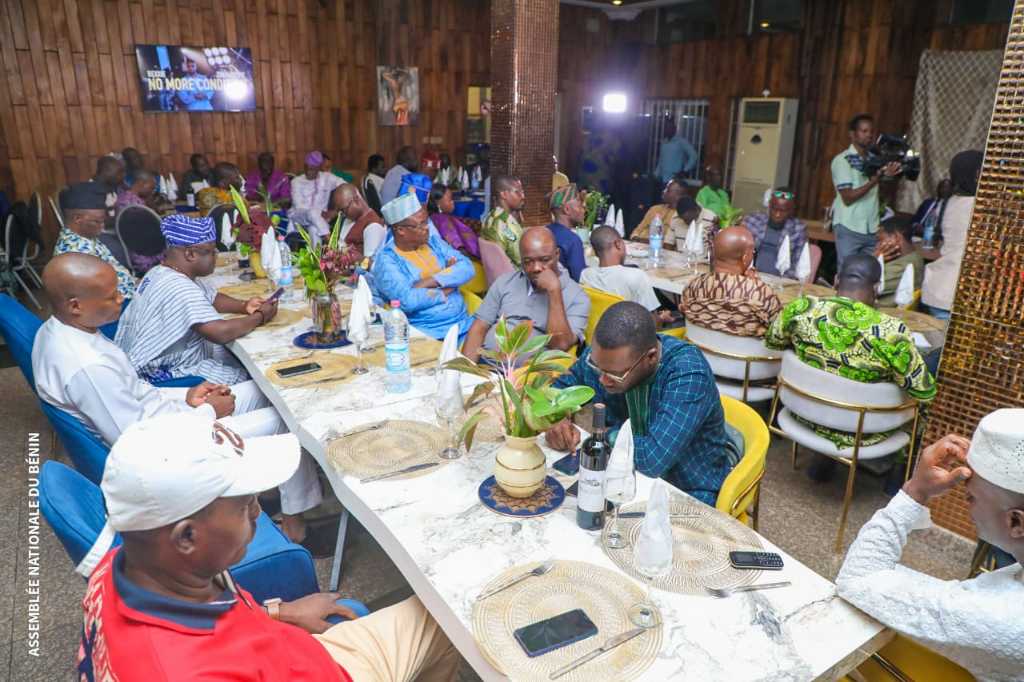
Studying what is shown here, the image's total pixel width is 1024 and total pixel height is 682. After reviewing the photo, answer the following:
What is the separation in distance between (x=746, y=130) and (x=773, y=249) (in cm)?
531

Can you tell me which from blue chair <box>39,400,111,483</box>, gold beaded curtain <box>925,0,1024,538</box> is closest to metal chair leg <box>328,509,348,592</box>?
blue chair <box>39,400,111,483</box>

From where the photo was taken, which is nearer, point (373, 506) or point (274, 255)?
point (373, 506)

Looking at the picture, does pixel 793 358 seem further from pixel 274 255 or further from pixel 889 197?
pixel 889 197

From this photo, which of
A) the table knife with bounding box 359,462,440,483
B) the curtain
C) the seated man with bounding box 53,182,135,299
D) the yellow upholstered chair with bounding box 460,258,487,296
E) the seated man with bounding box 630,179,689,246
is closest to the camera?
the table knife with bounding box 359,462,440,483

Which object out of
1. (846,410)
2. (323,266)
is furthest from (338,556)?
(846,410)

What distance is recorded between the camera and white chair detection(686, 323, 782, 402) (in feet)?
11.4

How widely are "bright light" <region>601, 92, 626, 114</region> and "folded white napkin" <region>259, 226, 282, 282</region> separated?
882 centimetres

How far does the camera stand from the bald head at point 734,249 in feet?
11.6

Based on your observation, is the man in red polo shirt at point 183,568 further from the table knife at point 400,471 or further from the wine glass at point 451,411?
the wine glass at point 451,411

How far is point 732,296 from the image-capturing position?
11.3ft

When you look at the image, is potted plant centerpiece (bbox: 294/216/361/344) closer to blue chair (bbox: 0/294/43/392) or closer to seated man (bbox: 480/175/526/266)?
blue chair (bbox: 0/294/43/392)

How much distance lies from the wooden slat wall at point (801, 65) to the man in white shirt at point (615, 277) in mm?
5976

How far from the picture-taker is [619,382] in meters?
2.02

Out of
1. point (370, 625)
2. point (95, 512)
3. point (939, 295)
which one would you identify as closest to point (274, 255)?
point (95, 512)
